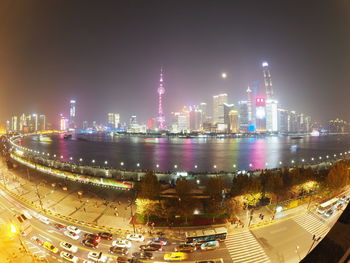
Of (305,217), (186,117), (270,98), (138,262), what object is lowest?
(138,262)

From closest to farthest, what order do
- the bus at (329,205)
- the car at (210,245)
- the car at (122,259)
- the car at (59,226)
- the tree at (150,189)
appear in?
the bus at (329,205) < the car at (122,259) < the car at (210,245) < the car at (59,226) < the tree at (150,189)

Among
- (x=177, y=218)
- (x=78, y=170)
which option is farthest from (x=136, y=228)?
(x=78, y=170)

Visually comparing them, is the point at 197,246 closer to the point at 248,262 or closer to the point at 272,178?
the point at 248,262

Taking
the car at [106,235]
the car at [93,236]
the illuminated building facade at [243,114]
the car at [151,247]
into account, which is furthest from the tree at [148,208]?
the illuminated building facade at [243,114]

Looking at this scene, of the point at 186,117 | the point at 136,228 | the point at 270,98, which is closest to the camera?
the point at 136,228

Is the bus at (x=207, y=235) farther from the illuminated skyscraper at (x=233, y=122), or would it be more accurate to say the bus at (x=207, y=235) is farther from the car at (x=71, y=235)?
the illuminated skyscraper at (x=233, y=122)

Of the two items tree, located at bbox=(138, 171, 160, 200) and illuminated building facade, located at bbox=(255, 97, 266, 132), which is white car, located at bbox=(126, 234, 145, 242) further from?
illuminated building facade, located at bbox=(255, 97, 266, 132)
